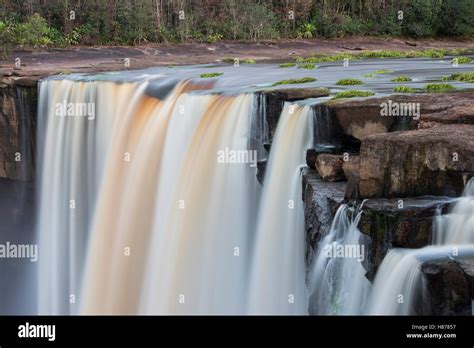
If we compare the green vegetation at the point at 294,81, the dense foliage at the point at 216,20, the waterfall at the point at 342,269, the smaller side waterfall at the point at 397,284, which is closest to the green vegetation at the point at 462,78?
the green vegetation at the point at 294,81

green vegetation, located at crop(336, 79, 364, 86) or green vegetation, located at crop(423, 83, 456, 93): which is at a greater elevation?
green vegetation, located at crop(423, 83, 456, 93)

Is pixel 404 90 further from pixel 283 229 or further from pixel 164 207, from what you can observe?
pixel 164 207

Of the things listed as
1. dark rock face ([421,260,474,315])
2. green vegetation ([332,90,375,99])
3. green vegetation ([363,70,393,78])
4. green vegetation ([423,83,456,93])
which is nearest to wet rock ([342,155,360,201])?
dark rock face ([421,260,474,315])

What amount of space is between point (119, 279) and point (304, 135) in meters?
7.63

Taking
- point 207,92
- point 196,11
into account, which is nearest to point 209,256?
point 207,92

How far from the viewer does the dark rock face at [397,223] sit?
12.6 m

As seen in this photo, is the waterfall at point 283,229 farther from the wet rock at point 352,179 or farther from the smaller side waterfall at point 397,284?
the smaller side waterfall at point 397,284

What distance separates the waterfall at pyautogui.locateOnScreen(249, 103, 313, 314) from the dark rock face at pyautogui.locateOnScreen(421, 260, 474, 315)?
202 inches

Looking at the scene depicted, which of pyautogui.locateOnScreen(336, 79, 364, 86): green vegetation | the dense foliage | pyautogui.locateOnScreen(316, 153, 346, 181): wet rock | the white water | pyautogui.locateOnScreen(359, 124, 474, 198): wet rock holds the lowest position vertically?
the white water

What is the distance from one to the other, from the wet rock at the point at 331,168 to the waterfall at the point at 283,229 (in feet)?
3.51

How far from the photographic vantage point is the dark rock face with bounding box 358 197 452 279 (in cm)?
1259

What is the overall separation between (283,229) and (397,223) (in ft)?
15.7

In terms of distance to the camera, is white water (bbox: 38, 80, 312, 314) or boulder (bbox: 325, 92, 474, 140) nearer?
boulder (bbox: 325, 92, 474, 140)

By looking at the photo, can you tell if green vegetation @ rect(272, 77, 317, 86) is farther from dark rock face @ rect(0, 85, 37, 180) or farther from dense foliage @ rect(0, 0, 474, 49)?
dense foliage @ rect(0, 0, 474, 49)
